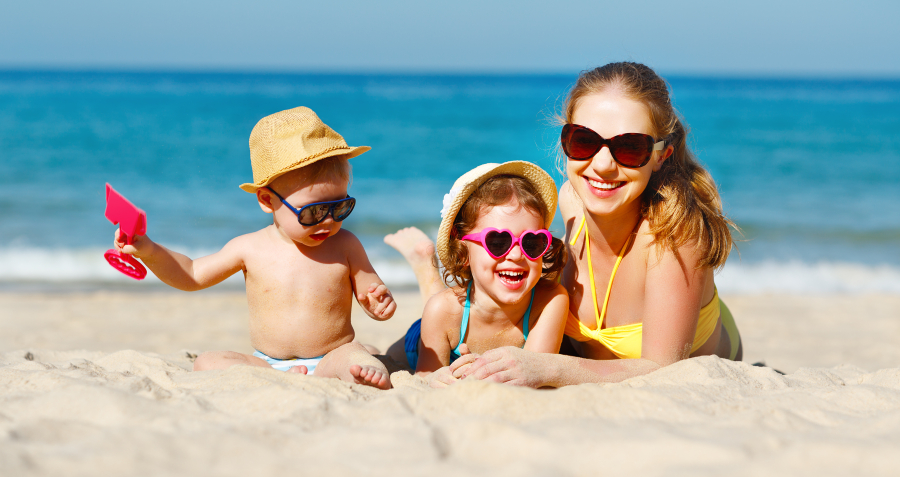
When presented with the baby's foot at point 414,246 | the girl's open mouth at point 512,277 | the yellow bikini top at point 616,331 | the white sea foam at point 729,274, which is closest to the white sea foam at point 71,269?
the white sea foam at point 729,274

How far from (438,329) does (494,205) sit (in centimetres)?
66

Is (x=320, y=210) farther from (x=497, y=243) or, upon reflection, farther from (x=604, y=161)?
(x=604, y=161)

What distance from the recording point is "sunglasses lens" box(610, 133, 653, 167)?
2895 millimetres

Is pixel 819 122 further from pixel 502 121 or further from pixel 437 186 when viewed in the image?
pixel 437 186

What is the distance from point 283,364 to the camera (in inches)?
127

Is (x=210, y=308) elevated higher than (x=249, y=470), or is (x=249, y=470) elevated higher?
(x=249, y=470)

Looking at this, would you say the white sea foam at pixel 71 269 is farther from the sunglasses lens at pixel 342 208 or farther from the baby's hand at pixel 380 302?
the sunglasses lens at pixel 342 208

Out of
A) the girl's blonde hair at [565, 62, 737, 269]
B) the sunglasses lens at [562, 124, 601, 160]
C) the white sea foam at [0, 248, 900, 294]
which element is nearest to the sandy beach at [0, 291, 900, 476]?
the girl's blonde hair at [565, 62, 737, 269]

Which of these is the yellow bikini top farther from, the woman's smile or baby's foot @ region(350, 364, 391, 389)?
baby's foot @ region(350, 364, 391, 389)

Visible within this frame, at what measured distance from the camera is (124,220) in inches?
113

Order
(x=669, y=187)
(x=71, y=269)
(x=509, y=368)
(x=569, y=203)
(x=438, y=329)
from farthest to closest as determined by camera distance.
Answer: (x=71, y=269), (x=569, y=203), (x=438, y=329), (x=669, y=187), (x=509, y=368)

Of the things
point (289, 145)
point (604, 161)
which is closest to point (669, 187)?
point (604, 161)

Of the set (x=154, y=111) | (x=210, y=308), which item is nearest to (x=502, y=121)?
(x=154, y=111)

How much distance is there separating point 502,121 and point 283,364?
22199mm
